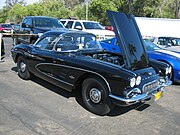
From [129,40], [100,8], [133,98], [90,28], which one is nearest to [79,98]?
[133,98]

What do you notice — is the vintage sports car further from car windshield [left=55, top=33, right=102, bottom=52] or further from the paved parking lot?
the paved parking lot

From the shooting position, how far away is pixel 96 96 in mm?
4500

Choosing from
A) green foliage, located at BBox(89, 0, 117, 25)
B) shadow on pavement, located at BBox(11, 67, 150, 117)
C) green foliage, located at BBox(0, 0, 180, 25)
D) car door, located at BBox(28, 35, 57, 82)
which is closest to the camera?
shadow on pavement, located at BBox(11, 67, 150, 117)

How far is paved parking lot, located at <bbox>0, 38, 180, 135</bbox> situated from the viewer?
3.86m

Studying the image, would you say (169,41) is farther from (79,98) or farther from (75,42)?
(79,98)

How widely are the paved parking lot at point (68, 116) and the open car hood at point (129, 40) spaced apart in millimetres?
1005

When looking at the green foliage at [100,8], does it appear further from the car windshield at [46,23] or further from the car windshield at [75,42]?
the car windshield at [75,42]

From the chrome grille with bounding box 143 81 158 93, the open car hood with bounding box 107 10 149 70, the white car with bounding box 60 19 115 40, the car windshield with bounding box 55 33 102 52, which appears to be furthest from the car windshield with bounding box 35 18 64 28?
the chrome grille with bounding box 143 81 158 93

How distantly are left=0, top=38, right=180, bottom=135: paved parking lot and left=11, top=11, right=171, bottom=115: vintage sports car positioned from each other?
350mm

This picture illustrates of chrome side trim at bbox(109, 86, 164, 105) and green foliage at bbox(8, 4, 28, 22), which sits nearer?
chrome side trim at bbox(109, 86, 164, 105)

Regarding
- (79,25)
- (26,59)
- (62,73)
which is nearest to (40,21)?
(79,25)

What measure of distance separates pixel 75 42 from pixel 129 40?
56.4 inches

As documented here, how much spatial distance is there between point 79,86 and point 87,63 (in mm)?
679

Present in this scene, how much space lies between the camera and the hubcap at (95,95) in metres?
4.46
